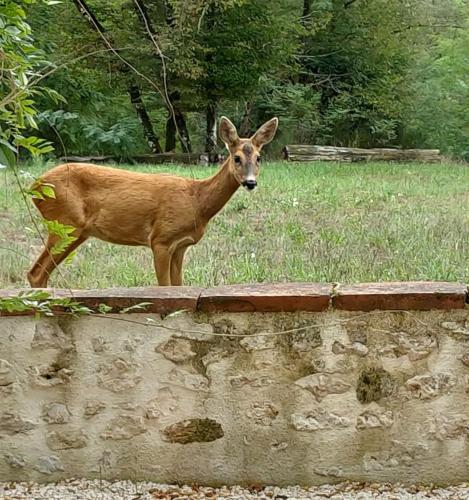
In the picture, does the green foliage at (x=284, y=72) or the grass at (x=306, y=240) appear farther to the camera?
the green foliage at (x=284, y=72)

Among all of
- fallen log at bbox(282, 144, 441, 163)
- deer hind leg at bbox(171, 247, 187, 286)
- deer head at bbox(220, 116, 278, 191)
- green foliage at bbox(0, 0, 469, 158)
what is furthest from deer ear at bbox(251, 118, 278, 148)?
fallen log at bbox(282, 144, 441, 163)

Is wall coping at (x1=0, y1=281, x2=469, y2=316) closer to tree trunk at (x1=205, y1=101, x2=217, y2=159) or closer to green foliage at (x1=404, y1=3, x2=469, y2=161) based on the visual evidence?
tree trunk at (x1=205, y1=101, x2=217, y2=159)

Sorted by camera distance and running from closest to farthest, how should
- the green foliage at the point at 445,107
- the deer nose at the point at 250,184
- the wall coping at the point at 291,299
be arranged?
the wall coping at the point at 291,299
the deer nose at the point at 250,184
the green foliage at the point at 445,107

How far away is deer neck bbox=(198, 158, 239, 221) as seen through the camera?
5.23 meters

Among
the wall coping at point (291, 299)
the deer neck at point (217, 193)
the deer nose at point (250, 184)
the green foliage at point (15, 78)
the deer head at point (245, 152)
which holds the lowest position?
the wall coping at point (291, 299)

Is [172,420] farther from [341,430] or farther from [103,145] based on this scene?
[103,145]

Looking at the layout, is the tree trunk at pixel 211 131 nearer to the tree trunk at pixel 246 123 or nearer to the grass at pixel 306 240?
the tree trunk at pixel 246 123

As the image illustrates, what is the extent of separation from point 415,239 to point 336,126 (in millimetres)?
15060

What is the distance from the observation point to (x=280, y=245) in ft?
24.3

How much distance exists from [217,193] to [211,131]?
43.3 ft

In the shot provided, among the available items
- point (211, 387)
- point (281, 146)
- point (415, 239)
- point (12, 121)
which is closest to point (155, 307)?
point (211, 387)

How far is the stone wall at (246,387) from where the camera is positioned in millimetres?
3680

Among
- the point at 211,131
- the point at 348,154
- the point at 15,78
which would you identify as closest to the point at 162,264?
the point at 15,78

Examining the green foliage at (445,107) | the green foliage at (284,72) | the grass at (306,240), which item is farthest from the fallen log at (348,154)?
the grass at (306,240)
